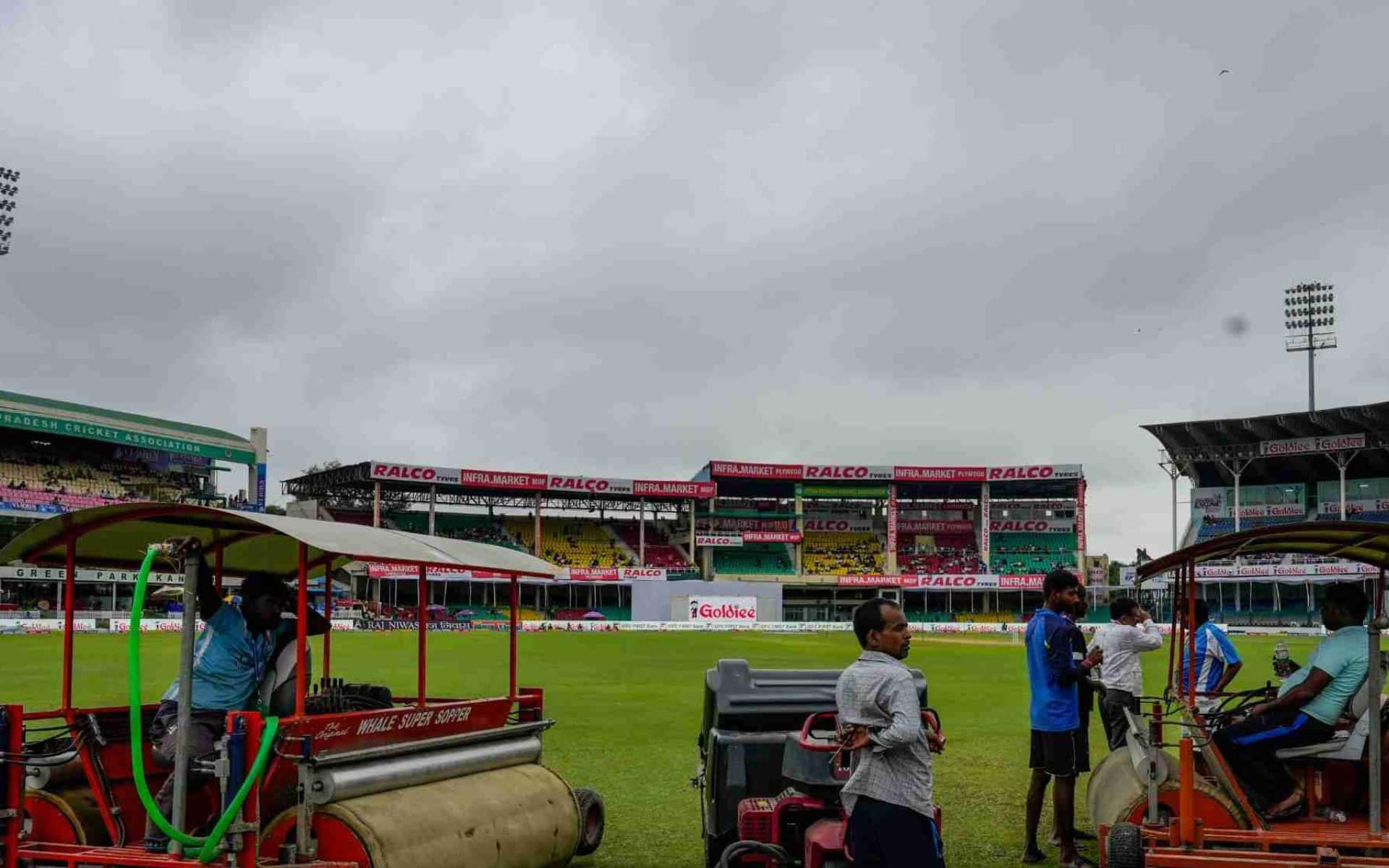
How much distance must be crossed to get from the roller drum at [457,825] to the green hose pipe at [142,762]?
1.58 feet

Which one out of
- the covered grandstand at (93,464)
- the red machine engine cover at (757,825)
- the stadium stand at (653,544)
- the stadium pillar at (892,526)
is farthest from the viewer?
the stadium stand at (653,544)

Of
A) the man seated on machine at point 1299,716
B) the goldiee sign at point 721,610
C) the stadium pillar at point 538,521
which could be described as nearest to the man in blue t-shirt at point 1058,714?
the man seated on machine at point 1299,716

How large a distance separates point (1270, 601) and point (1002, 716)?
6074 centimetres

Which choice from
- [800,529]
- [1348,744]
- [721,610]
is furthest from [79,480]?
[1348,744]

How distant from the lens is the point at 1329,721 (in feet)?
22.1

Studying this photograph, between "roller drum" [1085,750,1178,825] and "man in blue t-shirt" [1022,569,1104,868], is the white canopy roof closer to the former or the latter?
"man in blue t-shirt" [1022,569,1104,868]

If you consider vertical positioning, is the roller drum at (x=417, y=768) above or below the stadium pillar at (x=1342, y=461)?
below

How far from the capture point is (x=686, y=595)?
6581cm

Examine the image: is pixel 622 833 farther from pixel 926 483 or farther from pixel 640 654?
pixel 926 483

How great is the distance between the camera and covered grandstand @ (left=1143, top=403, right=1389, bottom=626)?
67562 millimetres

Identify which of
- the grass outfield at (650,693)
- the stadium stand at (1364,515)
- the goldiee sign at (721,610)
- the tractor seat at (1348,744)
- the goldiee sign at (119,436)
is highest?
the goldiee sign at (119,436)

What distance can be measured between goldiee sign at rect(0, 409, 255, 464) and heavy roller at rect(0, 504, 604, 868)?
5672cm

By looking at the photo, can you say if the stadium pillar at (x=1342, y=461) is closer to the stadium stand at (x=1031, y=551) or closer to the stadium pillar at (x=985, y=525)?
the stadium stand at (x=1031, y=551)

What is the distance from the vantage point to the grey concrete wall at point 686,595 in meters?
65.8
